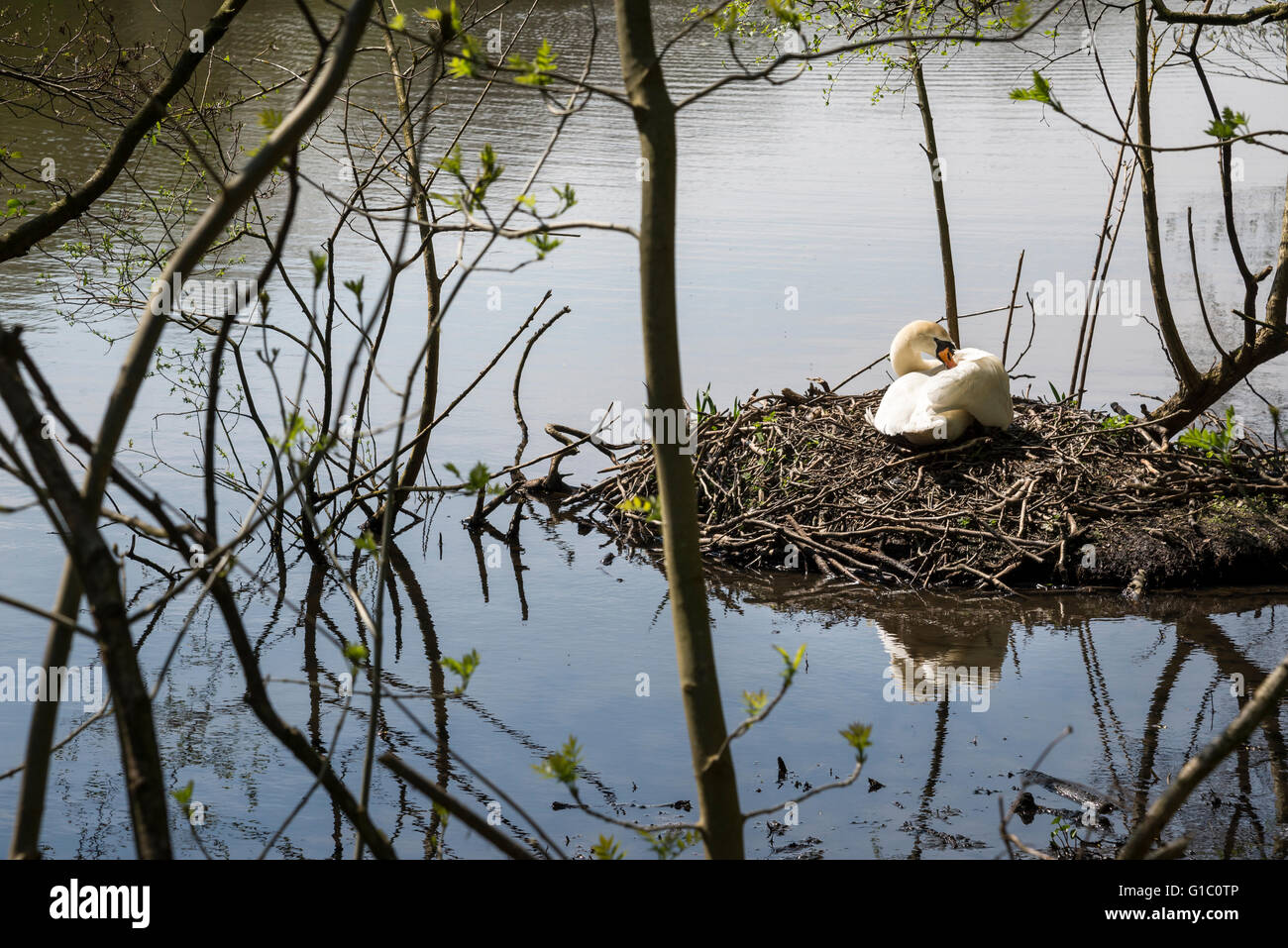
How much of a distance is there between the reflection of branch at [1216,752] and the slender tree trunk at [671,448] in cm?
61

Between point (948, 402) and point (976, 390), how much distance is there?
7.7 inches

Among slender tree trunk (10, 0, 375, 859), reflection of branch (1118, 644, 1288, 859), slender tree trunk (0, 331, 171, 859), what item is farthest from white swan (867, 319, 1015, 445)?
slender tree trunk (0, 331, 171, 859)

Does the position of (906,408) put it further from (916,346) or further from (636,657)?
(636,657)

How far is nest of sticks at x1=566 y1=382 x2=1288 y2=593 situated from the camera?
762cm

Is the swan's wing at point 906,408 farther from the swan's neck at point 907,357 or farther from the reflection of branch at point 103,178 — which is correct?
the reflection of branch at point 103,178

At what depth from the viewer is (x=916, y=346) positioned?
28.9ft

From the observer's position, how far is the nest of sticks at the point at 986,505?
7617mm

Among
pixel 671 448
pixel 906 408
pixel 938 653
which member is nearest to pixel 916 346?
pixel 906 408

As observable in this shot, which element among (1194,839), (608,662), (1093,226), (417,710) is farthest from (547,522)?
(1093,226)

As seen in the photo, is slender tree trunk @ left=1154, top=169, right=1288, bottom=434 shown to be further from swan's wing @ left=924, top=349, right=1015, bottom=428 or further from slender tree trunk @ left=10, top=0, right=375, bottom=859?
slender tree trunk @ left=10, top=0, right=375, bottom=859

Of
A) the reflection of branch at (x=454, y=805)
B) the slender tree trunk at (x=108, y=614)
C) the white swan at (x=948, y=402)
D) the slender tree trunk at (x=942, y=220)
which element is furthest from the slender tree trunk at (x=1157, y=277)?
the slender tree trunk at (x=108, y=614)

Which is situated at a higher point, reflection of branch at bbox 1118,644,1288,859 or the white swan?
the white swan

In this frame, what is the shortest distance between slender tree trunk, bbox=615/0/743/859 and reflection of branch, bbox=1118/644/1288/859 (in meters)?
0.61

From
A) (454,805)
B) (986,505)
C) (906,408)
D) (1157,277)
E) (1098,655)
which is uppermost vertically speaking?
(1157,277)
